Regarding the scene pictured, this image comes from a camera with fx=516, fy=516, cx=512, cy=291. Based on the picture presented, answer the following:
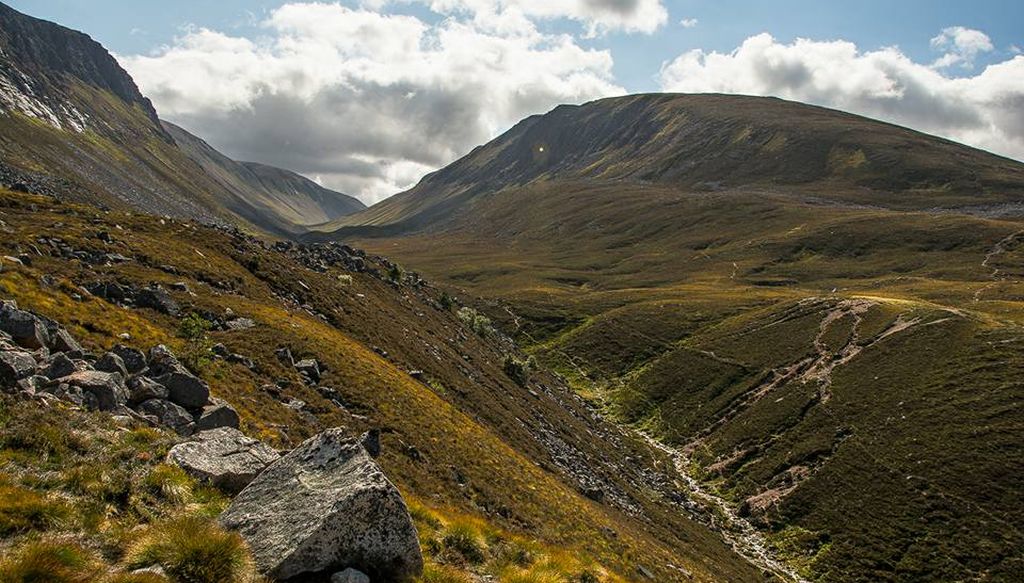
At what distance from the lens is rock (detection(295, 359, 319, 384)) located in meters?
32.8

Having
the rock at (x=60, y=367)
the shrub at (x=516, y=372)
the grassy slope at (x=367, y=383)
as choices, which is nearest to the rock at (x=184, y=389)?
the grassy slope at (x=367, y=383)

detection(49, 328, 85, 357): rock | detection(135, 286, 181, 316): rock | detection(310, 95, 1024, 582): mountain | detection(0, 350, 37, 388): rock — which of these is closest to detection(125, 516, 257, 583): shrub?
detection(0, 350, 37, 388): rock

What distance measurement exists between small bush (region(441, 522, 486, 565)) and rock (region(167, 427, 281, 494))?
5.37 m

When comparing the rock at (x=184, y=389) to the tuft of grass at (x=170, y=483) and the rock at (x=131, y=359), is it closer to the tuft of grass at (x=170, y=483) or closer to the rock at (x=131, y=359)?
the rock at (x=131, y=359)

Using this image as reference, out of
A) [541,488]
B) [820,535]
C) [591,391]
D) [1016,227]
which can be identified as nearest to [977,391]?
[820,535]

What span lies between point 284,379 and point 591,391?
70938mm

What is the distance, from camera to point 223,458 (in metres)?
13.6

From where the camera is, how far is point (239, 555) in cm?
903

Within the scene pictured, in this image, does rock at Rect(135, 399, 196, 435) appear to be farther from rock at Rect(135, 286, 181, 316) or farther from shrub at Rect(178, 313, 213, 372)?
rock at Rect(135, 286, 181, 316)

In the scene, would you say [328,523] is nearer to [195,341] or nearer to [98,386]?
[98,386]

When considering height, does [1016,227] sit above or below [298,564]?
above

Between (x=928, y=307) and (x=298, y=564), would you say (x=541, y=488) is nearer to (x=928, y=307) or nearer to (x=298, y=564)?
(x=298, y=564)

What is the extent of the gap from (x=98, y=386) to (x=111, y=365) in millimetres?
2905

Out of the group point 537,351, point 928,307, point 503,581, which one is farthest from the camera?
point 537,351
